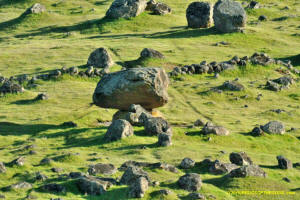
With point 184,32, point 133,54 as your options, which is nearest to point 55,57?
point 133,54

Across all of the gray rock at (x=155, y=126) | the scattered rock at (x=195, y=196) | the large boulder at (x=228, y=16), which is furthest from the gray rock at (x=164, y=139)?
the large boulder at (x=228, y=16)

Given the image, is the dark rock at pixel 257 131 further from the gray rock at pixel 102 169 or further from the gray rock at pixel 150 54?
the gray rock at pixel 150 54

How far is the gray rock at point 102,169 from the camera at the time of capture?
114 ft

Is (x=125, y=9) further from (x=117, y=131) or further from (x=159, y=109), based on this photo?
(x=117, y=131)

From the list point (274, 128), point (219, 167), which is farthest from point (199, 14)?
point (219, 167)

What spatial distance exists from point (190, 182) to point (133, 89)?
15857 millimetres

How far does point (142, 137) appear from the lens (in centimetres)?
4403

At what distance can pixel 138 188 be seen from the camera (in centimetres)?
3009

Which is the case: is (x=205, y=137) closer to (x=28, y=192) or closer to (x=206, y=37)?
(x=28, y=192)

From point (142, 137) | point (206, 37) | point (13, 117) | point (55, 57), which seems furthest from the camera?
point (206, 37)

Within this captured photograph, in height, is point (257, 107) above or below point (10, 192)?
below

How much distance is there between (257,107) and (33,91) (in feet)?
64.1

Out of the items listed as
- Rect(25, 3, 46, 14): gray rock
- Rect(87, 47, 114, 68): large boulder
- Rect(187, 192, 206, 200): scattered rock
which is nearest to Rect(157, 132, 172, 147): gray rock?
Rect(187, 192, 206, 200): scattered rock

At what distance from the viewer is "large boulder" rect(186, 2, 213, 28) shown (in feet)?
285
